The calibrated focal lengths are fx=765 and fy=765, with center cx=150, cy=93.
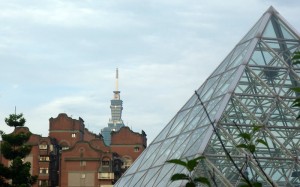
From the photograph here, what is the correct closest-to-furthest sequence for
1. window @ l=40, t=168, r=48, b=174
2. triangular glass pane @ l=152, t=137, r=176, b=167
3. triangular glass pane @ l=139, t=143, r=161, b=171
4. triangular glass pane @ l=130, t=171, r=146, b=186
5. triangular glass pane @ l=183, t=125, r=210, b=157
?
triangular glass pane @ l=183, t=125, r=210, b=157 < triangular glass pane @ l=152, t=137, r=176, b=167 < triangular glass pane @ l=130, t=171, r=146, b=186 < triangular glass pane @ l=139, t=143, r=161, b=171 < window @ l=40, t=168, r=48, b=174

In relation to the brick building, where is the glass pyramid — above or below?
below

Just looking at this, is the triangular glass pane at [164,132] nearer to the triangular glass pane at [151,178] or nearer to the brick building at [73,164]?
the triangular glass pane at [151,178]

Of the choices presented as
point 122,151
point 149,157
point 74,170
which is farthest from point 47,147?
point 149,157

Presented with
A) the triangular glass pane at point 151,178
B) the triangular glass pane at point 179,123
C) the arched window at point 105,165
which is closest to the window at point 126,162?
the arched window at point 105,165

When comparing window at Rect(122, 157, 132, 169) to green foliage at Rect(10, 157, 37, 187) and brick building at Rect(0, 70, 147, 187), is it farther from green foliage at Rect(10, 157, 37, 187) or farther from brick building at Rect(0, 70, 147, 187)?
green foliage at Rect(10, 157, 37, 187)

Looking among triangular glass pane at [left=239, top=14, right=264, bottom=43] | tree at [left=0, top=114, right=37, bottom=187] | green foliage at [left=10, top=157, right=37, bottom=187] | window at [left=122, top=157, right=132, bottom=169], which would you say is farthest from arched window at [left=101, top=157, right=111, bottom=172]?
triangular glass pane at [left=239, top=14, right=264, bottom=43]

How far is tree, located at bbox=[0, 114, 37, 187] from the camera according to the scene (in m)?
62.4

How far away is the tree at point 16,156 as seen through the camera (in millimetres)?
62406

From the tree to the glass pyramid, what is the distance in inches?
1041

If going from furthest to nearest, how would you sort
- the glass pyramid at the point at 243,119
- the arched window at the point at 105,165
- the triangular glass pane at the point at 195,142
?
the arched window at the point at 105,165 < the triangular glass pane at the point at 195,142 < the glass pyramid at the point at 243,119

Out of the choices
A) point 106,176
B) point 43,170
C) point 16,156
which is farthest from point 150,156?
point 43,170

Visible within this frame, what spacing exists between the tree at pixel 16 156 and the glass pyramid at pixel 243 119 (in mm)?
26434

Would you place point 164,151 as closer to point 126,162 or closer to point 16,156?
point 16,156

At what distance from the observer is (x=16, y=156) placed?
213ft
